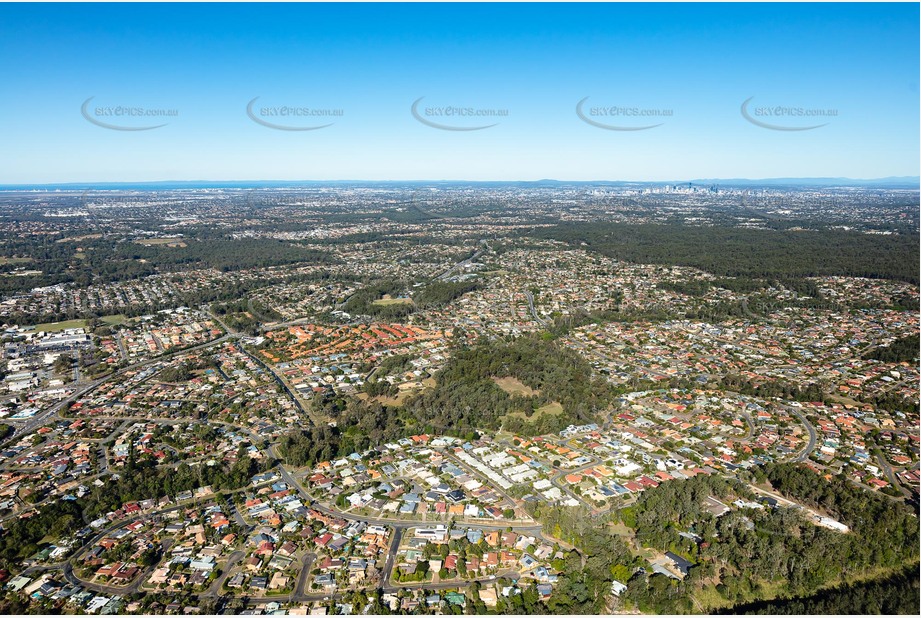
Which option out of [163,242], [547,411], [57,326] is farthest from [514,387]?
[163,242]

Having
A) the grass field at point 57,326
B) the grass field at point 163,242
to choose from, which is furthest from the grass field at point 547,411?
the grass field at point 163,242

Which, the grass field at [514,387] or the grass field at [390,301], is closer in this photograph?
the grass field at [514,387]

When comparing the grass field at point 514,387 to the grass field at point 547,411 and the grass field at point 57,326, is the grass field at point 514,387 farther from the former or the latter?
the grass field at point 57,326

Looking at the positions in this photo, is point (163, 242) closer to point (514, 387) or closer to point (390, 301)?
point (390, 301)

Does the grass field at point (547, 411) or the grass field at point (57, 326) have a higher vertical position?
the grass field at point (57, 326)

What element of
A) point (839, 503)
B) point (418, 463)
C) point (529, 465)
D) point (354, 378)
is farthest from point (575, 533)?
point (354, 378)

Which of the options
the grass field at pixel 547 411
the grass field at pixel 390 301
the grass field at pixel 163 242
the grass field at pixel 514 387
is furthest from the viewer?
the grass field at pixel 163 242

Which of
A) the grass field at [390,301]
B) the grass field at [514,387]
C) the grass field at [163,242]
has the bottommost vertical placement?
the grass field at [514,387]
